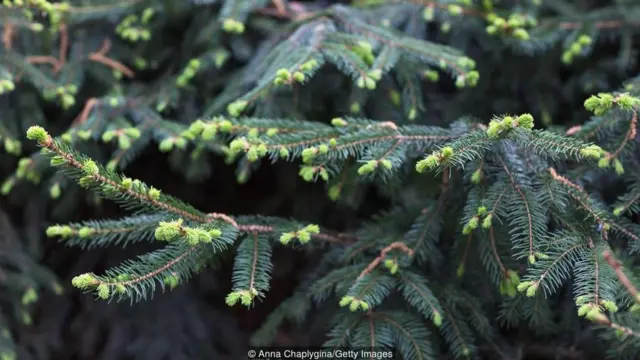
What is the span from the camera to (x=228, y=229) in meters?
1.50

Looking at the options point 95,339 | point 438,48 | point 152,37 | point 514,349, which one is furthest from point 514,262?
point 95,339

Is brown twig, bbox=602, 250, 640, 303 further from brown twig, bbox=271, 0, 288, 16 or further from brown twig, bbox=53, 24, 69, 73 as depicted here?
brown twig, bbox=53, 24, 69, 73

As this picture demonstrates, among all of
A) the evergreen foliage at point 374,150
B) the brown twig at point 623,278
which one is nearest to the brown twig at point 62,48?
the evergreen foliage at point 374,150

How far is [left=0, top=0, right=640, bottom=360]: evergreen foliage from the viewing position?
1389 millimetres

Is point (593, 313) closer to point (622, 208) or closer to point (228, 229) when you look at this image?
point (622, 208)

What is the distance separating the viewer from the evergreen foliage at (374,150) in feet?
4.56

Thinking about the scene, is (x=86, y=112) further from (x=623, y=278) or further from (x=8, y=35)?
(x=623, y=278)

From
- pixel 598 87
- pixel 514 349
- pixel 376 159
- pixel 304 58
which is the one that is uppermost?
pixel 598 87

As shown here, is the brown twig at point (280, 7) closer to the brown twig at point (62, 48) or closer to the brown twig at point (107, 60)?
the brown twig at point (107, 60)

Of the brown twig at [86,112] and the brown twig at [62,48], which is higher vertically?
the brown twig at [62,48]

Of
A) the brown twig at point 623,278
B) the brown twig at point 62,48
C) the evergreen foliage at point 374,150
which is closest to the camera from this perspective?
the brown twig at point 623,278

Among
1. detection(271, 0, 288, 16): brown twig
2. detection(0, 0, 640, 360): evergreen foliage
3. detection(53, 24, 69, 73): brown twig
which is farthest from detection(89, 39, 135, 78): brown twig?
detection(271, 0, 288, 16): brown twig

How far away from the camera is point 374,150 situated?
153 cm

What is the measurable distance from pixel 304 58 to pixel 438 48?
50 centimetres
